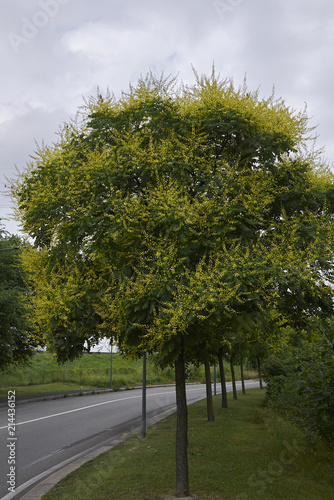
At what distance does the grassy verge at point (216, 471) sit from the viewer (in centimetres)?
684

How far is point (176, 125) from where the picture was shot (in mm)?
7359

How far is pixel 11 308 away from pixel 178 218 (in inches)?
734

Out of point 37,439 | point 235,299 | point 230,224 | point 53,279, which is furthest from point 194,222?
point 37,439

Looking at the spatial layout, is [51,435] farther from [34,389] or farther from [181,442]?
[34,389]

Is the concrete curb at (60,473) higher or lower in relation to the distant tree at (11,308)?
lower

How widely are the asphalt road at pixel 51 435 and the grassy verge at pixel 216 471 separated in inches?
42.2

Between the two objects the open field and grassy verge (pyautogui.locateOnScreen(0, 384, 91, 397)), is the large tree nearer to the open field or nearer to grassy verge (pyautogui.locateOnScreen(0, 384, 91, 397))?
grassy verge (pyautogui.locateOnScreen(0, 384, 91, 397))

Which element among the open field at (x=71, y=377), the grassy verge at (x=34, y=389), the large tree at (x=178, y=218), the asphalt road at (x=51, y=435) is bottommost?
the asphalt road at (x=51, y=435)

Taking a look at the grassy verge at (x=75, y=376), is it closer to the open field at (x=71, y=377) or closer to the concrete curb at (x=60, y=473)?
the open field at (x=71, y=377)

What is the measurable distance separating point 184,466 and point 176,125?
17.6 feet

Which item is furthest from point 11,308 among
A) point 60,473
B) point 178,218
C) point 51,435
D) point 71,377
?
point 71,377

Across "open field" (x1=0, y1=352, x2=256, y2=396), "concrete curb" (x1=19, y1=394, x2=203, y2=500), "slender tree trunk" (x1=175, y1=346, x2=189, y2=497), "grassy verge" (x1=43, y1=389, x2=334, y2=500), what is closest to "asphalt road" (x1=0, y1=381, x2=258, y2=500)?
"concrete curb" (x1=19, y1=394, x2=203, y2=500)
